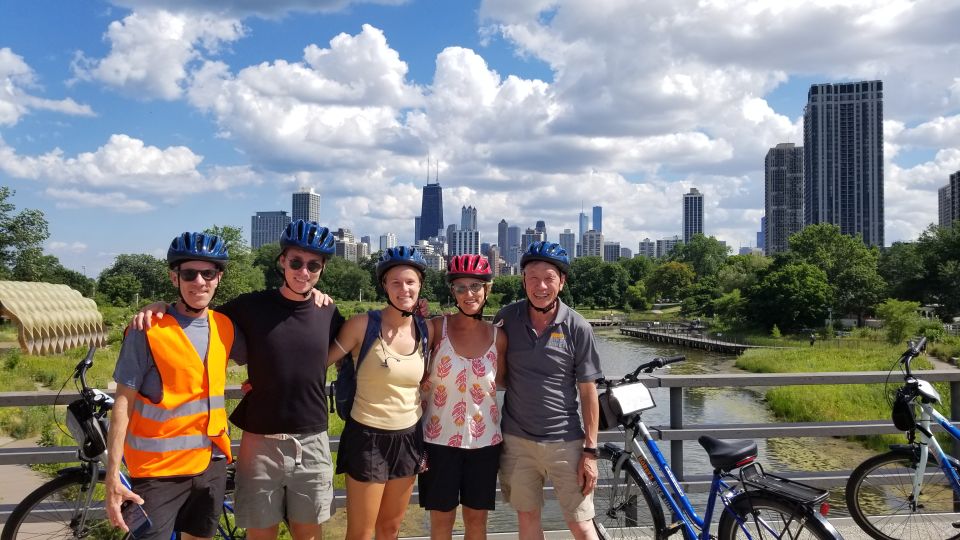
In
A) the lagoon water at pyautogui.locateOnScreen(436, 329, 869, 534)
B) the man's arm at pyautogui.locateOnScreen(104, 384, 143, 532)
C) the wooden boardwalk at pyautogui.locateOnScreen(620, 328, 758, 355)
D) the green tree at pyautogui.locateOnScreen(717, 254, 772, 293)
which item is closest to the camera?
the man's arm at pyautogui.locateOnScreen(104, 384, 143, 532)

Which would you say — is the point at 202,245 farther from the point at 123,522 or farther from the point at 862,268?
the point at 862,268

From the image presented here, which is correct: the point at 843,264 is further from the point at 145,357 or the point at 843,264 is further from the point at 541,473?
the point at 145,357

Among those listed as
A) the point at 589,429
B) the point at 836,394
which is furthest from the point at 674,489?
the point at 836,394

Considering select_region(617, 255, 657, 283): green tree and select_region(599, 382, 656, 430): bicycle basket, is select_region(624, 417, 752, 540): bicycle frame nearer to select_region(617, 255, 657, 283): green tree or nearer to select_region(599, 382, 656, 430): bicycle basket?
select_region(599, 382, 656, 430): bicycle basket

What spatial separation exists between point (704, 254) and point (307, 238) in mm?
145032

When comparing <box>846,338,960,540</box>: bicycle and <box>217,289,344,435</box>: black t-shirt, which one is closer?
<box>217,289,344,435</box>: black t-shirt

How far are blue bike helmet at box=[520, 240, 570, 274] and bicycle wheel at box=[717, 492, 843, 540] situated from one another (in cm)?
163

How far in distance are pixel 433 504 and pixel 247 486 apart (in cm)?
99

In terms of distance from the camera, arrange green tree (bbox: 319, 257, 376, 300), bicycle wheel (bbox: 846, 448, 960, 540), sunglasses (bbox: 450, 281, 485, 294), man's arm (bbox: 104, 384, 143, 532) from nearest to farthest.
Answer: man's arm (bbox: 104, 384, 143, 532) < sunglasses (bbox: 450, 281, 485, 294) < bicycle wheel (bbox: 846, 448, 960, 540) < green tree (bbox: 319, 257, 376, 300)

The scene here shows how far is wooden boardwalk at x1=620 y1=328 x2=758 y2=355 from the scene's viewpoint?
56894 mm

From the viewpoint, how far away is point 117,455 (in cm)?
319

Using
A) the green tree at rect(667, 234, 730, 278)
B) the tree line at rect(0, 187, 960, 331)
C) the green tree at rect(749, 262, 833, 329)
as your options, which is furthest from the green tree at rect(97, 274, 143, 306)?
the green tree at rect(667, 234, 730, 278)

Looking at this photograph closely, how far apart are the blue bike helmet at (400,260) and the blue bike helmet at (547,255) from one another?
59 centimetres

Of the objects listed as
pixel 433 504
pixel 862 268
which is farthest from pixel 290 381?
pixel 862 268
